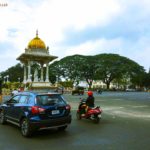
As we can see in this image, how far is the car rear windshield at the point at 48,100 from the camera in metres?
9.67

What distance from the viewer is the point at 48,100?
32.3 feet

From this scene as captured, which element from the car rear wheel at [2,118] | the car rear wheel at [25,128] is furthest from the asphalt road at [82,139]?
the car rear wheel at [2,118]

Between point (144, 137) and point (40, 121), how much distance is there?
10.6 feet

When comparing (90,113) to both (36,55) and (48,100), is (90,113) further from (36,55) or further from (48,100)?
(36,55)

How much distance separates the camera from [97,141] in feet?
28.3

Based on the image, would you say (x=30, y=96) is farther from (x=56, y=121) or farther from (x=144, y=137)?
(x=144, y=137)

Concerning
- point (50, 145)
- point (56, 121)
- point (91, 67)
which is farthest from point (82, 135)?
point (91, 67)

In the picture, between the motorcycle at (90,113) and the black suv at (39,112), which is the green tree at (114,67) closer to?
the motorcycle at (90,113)

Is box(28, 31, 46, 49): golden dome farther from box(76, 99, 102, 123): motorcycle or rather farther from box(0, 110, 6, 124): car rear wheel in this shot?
box(0, 110, 6, 124): car rear wheel

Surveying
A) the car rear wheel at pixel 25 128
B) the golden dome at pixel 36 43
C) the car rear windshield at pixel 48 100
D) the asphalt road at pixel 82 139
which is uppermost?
the golden dome at pixel 36 43

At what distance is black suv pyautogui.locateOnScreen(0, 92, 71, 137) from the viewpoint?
9336 millimetres

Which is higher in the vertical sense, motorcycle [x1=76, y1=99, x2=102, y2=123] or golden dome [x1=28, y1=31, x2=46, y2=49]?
golden dome [x1=28, y1=31, x2=46, y2=49]

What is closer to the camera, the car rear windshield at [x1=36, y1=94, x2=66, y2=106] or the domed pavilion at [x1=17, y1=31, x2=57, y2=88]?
the car rear windshield at [x1=36, y1=94, x2=66, y2=106]

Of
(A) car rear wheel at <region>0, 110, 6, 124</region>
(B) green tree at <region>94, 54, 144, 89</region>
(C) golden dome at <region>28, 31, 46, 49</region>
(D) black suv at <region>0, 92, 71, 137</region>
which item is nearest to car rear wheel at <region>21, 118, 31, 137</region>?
(D) black suv at <region>0, 92, 71, 137</region>
